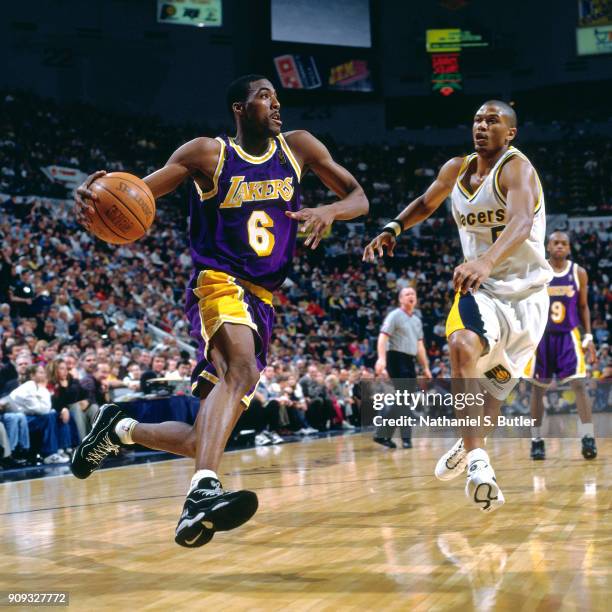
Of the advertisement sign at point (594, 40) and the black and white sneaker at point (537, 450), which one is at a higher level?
the advertisement sign at point (594, 40)

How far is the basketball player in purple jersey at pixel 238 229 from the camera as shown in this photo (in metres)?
3.61

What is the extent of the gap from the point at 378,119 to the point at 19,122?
12908 mm

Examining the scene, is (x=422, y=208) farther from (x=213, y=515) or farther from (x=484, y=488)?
(x=213, y=515)

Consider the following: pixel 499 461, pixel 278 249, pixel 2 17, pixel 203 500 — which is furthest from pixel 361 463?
pixel 2 17

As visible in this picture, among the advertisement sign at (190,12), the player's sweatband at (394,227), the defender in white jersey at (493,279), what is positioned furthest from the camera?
the advertisement sign at (190,12)

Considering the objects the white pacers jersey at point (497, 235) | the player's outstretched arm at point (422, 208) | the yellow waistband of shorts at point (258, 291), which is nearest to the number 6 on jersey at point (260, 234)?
the yellow waistband of shorts at point (258, 291)

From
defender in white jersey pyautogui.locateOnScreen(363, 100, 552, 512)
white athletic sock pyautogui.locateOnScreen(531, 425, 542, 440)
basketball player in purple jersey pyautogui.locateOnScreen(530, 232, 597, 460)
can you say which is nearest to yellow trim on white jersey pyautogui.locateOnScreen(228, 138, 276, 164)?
defender in white jersey pyautogui.locateOnScreen(363, 100, 552, 512)

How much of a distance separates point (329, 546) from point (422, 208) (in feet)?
7.24

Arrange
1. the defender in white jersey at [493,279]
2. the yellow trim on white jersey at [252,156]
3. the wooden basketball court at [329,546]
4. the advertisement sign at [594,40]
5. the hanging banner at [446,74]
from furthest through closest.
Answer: the hanging banner at [446,74]
the advertisement sign at [594,40]
the defender in white jersey at [493,279]
the yellow trim on white jersey at [252,156]
the wooden basketball court at [329,546]

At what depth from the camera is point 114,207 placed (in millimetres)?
3664

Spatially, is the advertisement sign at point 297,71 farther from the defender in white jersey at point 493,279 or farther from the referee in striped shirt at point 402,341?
the defender in white jersey at point 493,279

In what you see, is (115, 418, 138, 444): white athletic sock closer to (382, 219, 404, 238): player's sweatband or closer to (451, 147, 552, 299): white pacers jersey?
(382, 219, 404, 238): player's sweatband

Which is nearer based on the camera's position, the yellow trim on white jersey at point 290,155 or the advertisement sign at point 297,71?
the yellow trim on white jersey at point 290,155

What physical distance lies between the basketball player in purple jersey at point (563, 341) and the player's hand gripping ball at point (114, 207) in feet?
16.2
